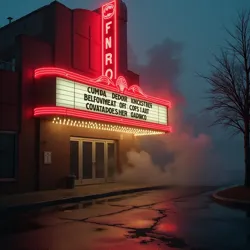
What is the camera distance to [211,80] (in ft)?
61.2

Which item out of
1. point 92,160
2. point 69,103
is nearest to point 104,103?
point 69,103

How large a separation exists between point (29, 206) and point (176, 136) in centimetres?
1802

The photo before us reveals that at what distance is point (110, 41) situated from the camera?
20406 mm

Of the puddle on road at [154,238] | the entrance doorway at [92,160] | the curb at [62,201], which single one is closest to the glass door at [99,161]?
the entrance doorway at [92,160]

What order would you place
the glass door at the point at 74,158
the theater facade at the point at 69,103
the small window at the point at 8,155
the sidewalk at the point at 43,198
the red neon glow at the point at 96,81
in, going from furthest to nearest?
the glass door at the point at 74,158
the theater facade at the point at 69,103
the red neon glow at the point at 96,81
the small window at the point at 8,155
the sidewalk at the point at 43,198

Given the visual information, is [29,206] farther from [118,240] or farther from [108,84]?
[108,84]

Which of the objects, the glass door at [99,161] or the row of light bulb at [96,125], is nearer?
the row of light bulb at [96,125]

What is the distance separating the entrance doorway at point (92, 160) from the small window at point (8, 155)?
370cm

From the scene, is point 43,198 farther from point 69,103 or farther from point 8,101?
point 8,101

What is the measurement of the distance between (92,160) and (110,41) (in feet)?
21.2

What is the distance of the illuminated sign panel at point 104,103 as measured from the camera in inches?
618

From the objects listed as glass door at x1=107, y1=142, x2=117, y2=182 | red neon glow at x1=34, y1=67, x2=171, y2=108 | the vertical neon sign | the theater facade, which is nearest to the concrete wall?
the theater facade

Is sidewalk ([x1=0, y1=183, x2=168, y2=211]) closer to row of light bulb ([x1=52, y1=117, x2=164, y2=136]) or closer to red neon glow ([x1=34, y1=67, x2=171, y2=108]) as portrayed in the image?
row of light bulb ([x1=52, y1=117, x2=164, y2=136])

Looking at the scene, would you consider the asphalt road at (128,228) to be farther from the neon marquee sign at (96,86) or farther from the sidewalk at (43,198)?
the neon marquee sign at (96,86)
